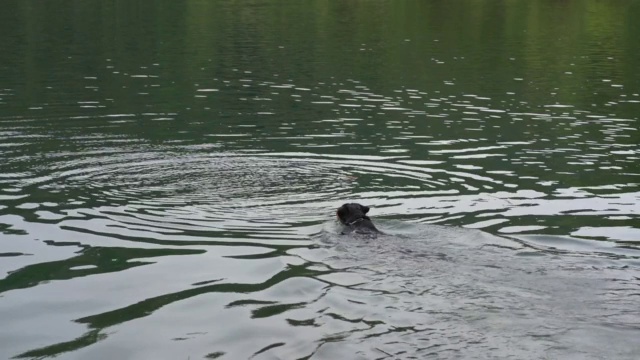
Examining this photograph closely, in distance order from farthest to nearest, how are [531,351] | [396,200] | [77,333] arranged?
[396,200] → [77,333] → [531,351]

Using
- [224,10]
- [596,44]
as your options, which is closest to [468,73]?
[596,44]

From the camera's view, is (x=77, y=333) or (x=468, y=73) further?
(x=468, y=73)

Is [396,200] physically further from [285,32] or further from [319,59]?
[285,32]

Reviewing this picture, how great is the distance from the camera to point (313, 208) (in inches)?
692

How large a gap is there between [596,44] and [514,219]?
41.1 metres

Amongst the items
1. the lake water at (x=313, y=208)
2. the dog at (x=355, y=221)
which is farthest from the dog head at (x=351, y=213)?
the lake water at (x=313, y=208)

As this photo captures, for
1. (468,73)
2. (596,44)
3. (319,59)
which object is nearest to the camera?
(468,73)

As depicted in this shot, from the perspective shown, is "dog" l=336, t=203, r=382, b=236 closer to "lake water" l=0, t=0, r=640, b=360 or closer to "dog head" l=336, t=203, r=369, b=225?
"dog head" l=336, t=203, r=369, b=225

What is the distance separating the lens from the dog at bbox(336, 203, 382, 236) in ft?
49.6

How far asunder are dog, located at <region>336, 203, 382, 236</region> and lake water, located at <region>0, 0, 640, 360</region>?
26cm

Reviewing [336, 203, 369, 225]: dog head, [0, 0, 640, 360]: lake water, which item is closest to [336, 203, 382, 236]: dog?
[336, 203, 369, 225]: dog head

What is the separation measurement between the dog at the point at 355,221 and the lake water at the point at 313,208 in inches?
10.3

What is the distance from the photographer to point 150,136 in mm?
25000

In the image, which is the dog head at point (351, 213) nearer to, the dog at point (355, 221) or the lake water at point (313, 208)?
the dog at point (355, 221)
